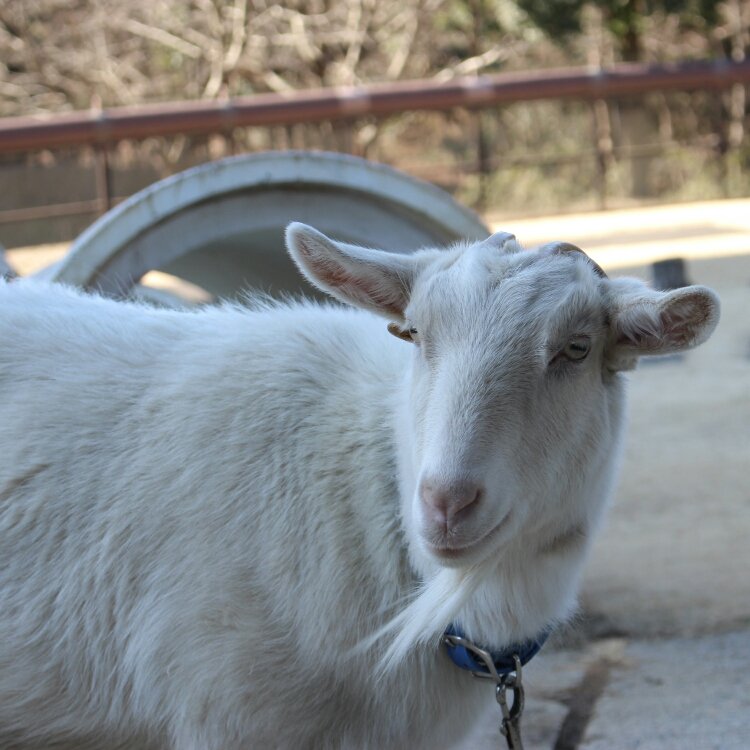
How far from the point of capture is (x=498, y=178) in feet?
49.9

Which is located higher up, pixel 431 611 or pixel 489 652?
pixel 431 611

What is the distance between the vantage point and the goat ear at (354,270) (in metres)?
2.45

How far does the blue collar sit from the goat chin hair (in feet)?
0.26

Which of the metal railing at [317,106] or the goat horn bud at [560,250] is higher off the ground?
the metal railing at [317,106]

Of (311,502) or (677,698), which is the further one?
(677,698)

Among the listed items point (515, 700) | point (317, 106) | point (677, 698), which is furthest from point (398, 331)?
point (317, 106)

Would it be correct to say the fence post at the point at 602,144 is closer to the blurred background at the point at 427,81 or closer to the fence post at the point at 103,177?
the blurred background at the point at 427,81

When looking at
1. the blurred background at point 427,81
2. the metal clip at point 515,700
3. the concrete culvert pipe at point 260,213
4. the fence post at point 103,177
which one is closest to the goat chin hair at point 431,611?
the metal clip at point 515,700

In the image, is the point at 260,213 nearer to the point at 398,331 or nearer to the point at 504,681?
the point at 398,331

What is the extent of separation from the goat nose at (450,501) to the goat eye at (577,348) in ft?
1.20

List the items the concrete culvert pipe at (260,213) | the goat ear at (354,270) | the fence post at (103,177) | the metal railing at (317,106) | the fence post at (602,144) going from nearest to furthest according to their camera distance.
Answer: the goat ear at (354,270), the concrete culvert pipe at (260,213), the metal railing at (317,106), the fence post at (103,177), the fence post at (602,144)

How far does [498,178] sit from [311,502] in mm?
13052

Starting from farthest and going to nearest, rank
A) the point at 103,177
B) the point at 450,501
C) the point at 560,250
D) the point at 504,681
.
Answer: the point at 103,177 → the point at 504,681 → the point at 560,250 → the point at 450,501

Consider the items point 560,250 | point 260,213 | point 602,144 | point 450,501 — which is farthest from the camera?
point 602,144
